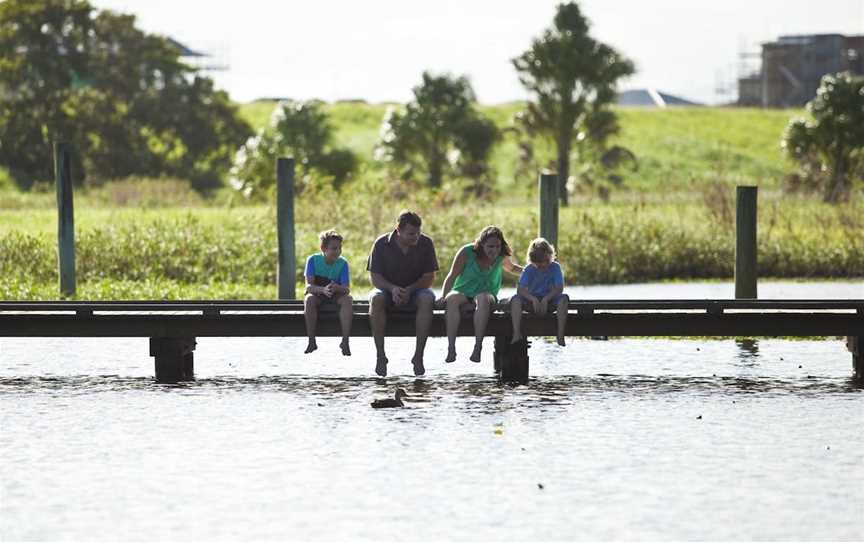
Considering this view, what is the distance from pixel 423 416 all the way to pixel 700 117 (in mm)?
86315

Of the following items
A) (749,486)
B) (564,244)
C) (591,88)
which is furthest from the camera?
(591,88)

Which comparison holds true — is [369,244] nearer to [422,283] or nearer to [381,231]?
[381,231]

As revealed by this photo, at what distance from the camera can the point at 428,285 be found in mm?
13727

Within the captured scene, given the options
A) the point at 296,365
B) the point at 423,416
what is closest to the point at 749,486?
the point at 423,416

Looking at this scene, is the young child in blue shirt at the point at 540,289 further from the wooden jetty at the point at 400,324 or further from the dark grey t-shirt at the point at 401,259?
the dark grey t-shirt at the point at 401,259

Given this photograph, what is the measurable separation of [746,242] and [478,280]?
489 centimetres

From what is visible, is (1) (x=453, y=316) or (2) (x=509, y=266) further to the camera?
(2) (x=509, y=266)

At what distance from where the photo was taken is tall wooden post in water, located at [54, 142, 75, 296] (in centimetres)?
2008

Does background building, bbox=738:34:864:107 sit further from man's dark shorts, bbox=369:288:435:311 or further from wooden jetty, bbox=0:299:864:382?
man's dark shorts, bbox=369:288:435:311

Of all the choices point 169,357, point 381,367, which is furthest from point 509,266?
point 169,357

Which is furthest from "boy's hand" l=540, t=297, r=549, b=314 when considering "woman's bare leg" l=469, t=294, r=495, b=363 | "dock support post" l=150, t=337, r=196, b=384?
"dock support post" l=150, t=337, r=196, b=384

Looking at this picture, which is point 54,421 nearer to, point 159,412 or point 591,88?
point 159,412

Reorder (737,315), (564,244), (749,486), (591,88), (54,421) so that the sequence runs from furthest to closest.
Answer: (591,88) → (564,244) → (737,315) → (54,421) → (749,486)

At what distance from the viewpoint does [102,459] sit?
32.7 feet
